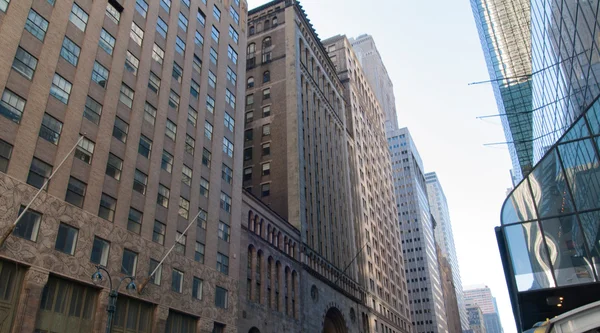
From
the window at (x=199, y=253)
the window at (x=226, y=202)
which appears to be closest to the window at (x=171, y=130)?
the window at (x=226, y=202)

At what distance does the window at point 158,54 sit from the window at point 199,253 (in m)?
15.8

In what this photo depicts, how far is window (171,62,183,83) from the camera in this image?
4259cm

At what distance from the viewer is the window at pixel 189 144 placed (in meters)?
41.8

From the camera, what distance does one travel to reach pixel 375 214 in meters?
103

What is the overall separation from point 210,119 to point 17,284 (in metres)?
24.1

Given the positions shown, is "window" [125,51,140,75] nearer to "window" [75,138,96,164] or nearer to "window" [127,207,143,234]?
"window" [75,138,96,164]

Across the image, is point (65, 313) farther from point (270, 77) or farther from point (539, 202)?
point (270, 77)

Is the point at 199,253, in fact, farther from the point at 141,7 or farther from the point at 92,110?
the point at 141,7

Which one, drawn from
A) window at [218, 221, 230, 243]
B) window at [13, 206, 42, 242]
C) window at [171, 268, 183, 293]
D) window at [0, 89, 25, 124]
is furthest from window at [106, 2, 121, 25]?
window at [171, 268, 183, 293]

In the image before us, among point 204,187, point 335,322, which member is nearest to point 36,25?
point 204,187

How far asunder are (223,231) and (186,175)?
6.50 meters

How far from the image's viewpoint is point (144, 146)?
121 ft

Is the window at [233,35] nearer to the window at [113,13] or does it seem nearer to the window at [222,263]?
the window at [113,13]

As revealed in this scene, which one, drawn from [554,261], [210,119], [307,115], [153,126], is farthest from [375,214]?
Answer: [554,261]
